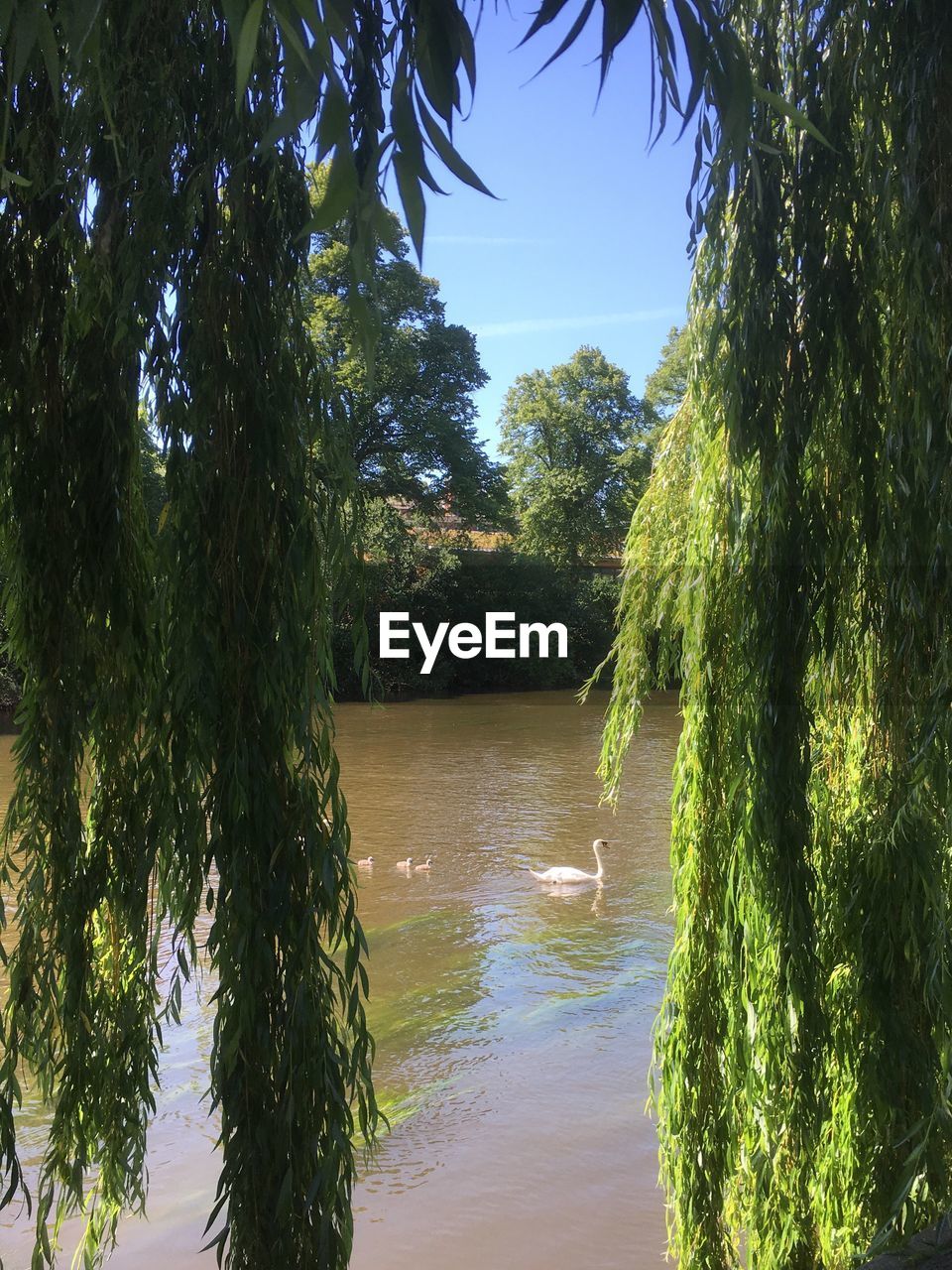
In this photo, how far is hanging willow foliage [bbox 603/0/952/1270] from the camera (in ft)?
5.87

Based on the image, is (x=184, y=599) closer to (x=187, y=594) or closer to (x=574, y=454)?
(x=187, y=594)

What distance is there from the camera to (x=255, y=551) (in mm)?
1404

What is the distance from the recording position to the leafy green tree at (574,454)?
1463 cm

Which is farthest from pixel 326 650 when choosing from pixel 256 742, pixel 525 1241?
pixel 525 1241

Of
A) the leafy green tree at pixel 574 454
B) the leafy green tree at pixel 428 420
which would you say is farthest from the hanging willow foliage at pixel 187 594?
the leafy green tree at pixel 574 454

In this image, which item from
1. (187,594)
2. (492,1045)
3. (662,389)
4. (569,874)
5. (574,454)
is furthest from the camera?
(662,389)

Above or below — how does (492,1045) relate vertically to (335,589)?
below

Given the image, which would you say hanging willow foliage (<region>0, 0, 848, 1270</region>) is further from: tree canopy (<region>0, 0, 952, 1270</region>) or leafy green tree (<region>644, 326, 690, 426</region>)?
leafy green tree (<region>644, 326, 690, 426</region>)

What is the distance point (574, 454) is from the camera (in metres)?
16.8

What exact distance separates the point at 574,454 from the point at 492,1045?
12836mm

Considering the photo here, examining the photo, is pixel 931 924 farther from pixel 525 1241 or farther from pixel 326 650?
pixel 525 1241

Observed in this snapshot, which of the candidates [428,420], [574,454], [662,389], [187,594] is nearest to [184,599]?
[187,594]

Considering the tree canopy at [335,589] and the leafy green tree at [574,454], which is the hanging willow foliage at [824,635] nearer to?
the tree canopy at [335,589]

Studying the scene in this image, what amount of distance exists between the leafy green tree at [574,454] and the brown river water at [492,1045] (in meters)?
6.10
